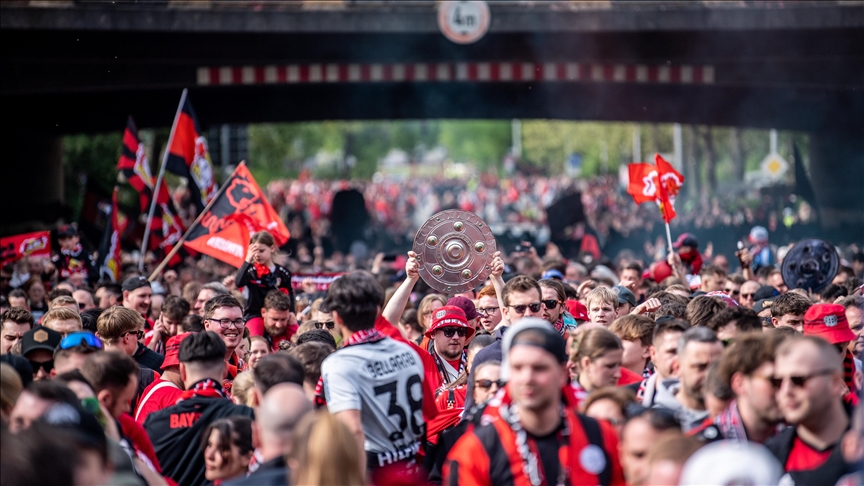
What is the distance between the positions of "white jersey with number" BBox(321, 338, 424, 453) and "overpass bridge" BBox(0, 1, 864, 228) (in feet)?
43.8

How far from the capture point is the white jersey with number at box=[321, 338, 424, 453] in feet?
→ 17.6

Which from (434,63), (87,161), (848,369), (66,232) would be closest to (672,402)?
(848,369)

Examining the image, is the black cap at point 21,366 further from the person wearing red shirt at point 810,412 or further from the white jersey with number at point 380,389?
the person wearing red shirt at point 810,412

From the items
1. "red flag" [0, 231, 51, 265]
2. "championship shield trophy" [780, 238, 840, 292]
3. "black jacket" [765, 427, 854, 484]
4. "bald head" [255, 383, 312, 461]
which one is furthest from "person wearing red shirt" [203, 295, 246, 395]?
"red flag" [0, 231, 51, 265]

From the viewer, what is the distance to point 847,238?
77.4ft

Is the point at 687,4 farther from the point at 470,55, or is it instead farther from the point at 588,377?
the point at 588,377

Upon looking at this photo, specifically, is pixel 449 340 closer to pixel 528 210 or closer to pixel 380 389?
pixel 380 389

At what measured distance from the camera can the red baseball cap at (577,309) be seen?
31.4ft

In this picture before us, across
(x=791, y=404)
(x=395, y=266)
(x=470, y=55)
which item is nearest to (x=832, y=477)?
(x=791, y=404)

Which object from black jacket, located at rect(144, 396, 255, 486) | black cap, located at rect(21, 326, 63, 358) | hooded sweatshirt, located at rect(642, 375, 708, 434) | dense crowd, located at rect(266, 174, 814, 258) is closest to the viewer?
hooded sweatshirt, located at rect(642, 375, 708, 434)

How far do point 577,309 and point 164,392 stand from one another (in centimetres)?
410

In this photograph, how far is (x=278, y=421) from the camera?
4.33 meters

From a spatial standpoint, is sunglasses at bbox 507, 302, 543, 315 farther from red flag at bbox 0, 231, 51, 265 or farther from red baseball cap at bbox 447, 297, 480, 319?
red flag at bbox 0, 231, 51, 265

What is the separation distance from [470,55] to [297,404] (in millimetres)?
16440
